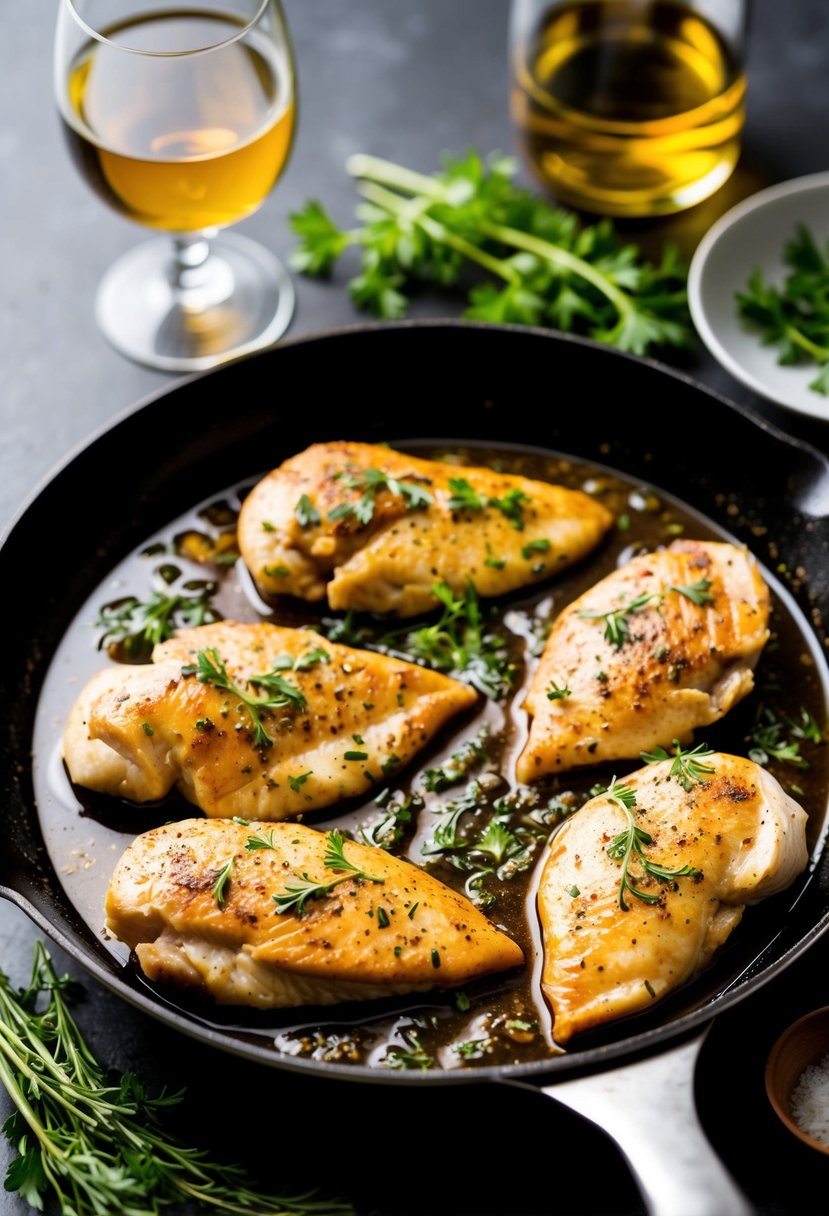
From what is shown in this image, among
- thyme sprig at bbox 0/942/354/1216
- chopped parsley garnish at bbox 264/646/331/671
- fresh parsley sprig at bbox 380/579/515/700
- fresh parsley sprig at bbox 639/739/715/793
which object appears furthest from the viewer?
fresh parsley sprig at bbox 380/579/515/700

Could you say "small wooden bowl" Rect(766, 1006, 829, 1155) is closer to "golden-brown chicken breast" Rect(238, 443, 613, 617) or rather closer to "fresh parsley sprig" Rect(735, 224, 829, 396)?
"golden-brown chicken breast" Rect(238, 443, 613, 617)

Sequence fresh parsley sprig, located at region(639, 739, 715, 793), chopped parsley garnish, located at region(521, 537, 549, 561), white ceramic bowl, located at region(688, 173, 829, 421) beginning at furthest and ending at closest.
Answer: white ceramic bowl, located at region(688, 173, 829, 421), chopped parsley garnish, located at region(521, 537, 549, 561), fresh parsley sprig, located at region(639, 739, 715, 793)

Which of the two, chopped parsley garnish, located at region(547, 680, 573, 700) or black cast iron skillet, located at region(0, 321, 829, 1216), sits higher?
black cast iron skillet, located at region(0, 321, 829, 1216)

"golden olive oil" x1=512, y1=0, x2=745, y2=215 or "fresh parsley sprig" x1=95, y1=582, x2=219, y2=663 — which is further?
"golden olive oil" x1=512, y1=0, x2=745, y2=215

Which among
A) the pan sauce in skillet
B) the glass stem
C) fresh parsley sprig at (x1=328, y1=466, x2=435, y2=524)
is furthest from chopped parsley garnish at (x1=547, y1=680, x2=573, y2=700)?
the glass stem

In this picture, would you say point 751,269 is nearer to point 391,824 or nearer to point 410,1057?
point 391,824

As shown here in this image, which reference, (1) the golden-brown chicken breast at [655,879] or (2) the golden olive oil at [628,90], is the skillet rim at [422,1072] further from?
(2) the golden olive oil at [628,90]

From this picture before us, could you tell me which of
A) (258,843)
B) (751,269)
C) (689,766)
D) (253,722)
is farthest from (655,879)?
(751,269)
